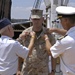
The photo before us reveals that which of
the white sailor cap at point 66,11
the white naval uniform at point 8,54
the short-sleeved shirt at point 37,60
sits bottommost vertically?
the short-sleeved shirt at point 37,60

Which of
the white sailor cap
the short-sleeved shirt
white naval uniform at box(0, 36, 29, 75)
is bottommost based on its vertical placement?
the short-sleeved shirt

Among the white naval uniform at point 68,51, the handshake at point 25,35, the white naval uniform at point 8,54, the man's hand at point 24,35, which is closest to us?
the white naval uniform at point 68,51

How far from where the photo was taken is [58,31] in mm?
3844

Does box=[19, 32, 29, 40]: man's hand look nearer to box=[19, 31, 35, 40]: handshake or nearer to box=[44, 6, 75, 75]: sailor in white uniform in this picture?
box=[19, 31, 35, 40]: handshake

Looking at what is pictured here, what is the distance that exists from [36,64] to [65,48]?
1.25m

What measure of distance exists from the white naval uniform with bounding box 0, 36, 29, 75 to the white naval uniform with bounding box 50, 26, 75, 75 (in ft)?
1.96

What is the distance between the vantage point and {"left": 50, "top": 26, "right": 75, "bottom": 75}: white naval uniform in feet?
9.82

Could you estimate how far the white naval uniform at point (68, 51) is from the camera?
2.99 meters

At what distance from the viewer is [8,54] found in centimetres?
344

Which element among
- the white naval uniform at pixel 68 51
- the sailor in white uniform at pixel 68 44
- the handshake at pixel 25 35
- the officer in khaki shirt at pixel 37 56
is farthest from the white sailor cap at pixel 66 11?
the officer in khaki shirt at pixel 37 56

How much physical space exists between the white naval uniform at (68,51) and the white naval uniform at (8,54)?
60 cm

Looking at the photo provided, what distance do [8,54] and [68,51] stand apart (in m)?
0.80

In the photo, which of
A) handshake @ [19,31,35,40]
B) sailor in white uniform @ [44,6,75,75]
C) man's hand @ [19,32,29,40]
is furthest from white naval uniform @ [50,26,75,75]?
man's hand @ [19,32,29,40]

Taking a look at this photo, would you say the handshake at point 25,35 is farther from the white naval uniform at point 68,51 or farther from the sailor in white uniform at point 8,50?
the white naval uniform at point 68,51
